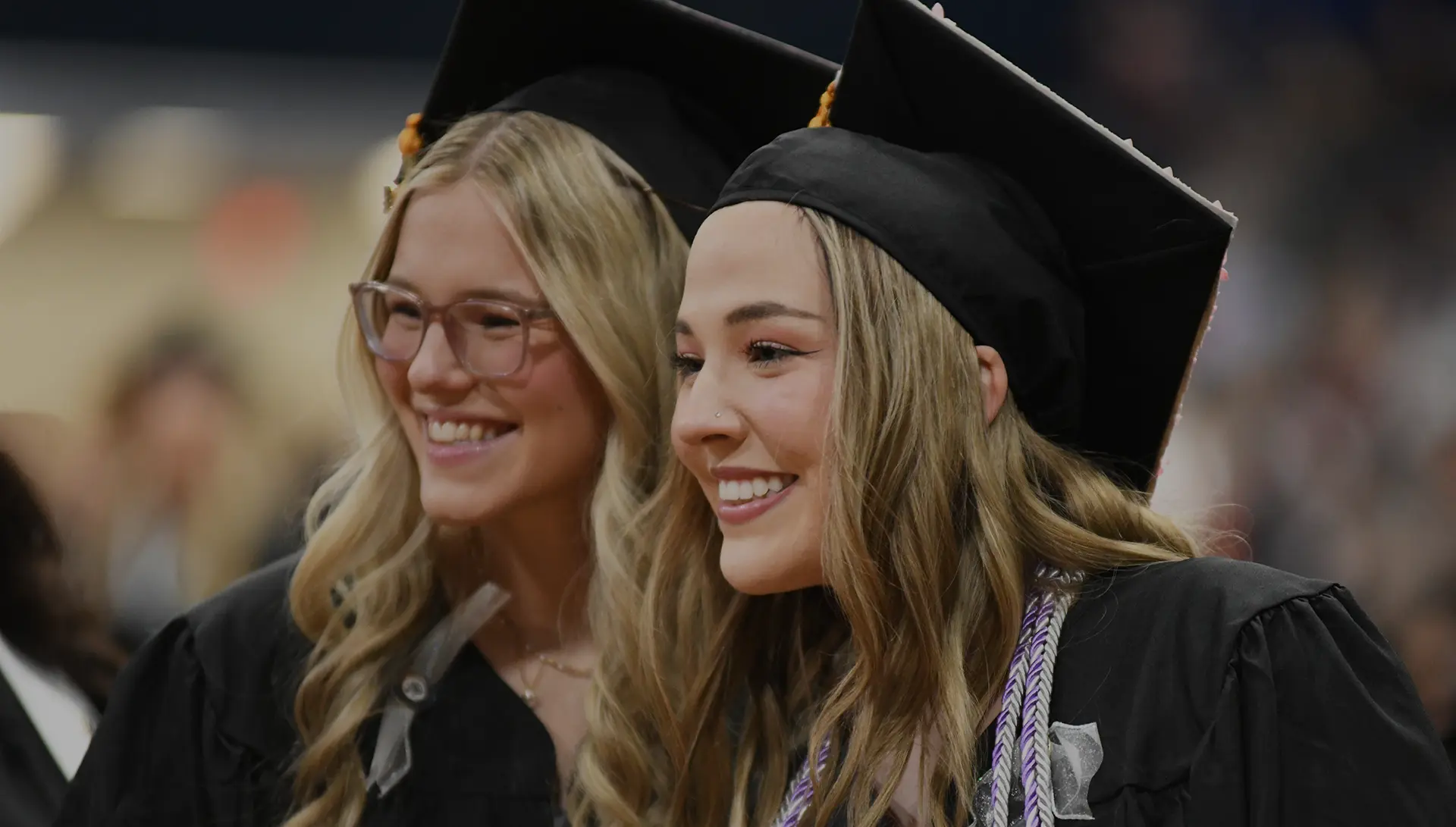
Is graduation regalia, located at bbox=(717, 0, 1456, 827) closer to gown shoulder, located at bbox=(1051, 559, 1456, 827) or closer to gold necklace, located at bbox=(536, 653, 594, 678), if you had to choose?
gown shoulder, located at bbox=(1051, 559, 1456, 827)

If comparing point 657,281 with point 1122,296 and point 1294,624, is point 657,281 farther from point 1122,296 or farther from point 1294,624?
point 1294,624

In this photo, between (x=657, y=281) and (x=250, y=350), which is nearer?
(x=657, y=281)

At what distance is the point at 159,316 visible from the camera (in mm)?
3562

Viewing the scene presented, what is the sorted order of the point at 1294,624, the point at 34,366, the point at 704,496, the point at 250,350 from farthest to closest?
the point at 250,350
the point at 34,366
the point at 704,496
the point at 1294,624

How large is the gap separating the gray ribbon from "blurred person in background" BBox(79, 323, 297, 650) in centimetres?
132

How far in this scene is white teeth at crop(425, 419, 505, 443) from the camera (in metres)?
2.18

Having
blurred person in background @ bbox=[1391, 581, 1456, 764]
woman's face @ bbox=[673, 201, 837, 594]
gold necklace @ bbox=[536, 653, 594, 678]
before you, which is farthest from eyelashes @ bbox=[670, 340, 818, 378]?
blurred person in background @ bbox=[1391, 581, 1456, 764]

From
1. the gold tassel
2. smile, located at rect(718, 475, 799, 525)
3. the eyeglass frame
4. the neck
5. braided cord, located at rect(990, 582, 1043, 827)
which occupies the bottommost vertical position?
the neck

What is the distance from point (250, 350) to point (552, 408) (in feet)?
5.63

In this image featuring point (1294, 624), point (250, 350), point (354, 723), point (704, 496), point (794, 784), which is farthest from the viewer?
point (250, 350)

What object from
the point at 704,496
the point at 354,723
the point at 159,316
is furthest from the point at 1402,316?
the point at 159,316

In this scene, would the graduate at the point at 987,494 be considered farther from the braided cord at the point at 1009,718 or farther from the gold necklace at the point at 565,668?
the gold necklace at the point at 565,668

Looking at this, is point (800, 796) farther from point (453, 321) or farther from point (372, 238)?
point (372, 238)

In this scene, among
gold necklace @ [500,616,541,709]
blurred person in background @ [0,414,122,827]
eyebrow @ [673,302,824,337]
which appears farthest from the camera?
blurred person in background @ [0,414,122,827]
